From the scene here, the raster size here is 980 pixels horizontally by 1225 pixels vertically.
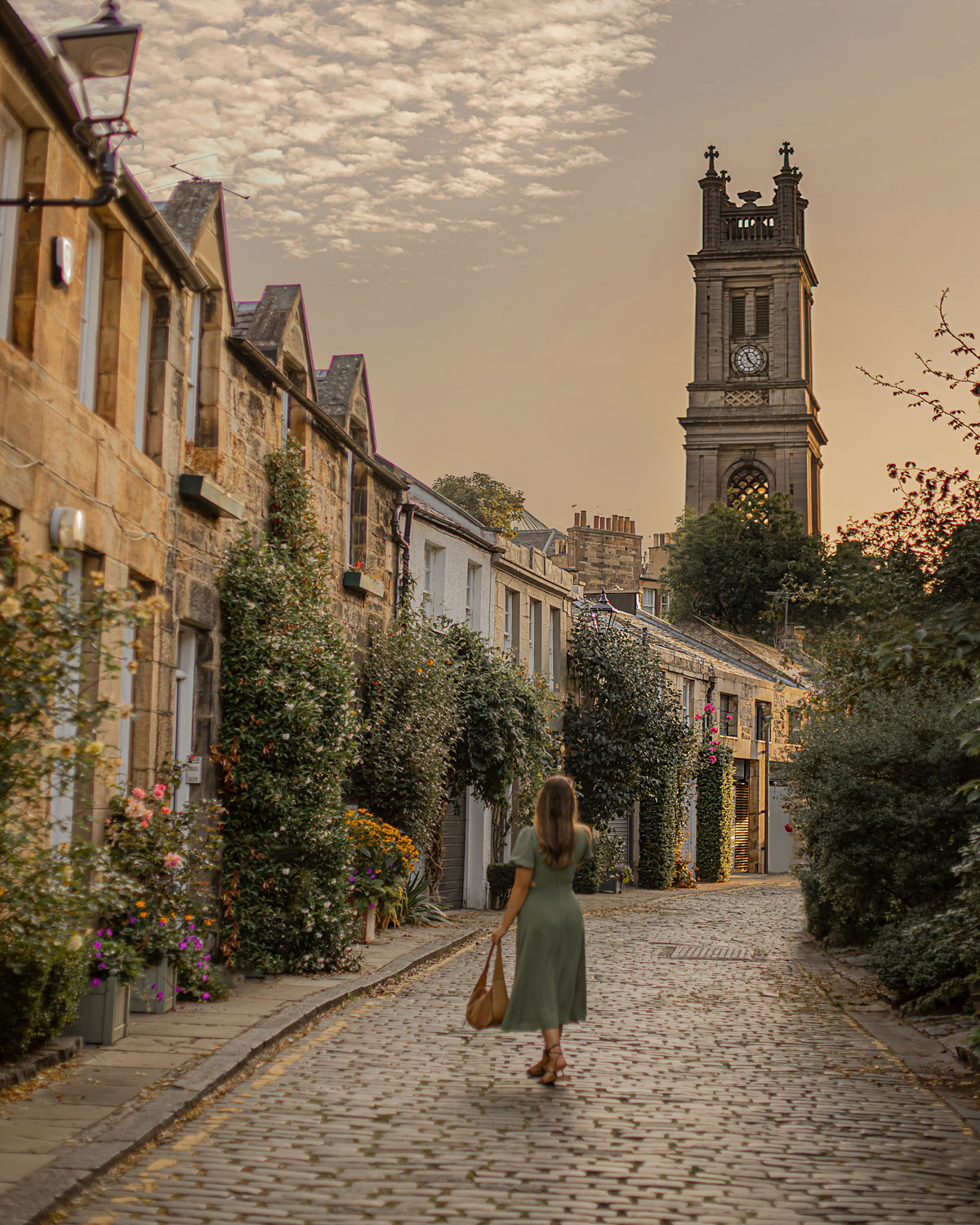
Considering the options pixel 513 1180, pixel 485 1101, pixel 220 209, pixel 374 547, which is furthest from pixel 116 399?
pixel 374 547

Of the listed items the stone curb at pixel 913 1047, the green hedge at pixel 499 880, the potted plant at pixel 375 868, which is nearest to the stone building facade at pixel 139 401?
the potted plant at pixel 375 868

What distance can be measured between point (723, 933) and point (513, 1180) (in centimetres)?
1444

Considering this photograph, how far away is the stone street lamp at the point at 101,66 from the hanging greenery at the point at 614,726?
75.0 feet

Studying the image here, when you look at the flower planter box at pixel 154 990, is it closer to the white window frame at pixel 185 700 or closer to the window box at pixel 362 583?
the white window frame at pixel 185 700

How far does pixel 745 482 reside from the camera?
77.2 metres

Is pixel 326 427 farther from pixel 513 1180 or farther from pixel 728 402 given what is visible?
pixel 728 402

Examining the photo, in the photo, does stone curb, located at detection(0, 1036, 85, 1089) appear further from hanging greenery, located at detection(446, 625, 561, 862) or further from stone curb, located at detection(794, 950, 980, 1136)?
hanging greenery, located at detection(446, 625, 561, 862)

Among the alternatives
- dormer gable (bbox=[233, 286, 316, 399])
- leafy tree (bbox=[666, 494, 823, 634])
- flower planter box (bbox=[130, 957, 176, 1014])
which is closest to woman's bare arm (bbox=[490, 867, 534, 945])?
flower planter box (bbox=[130, 957, 176, 1014])

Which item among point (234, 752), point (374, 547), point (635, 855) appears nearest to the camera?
point (234, 752)

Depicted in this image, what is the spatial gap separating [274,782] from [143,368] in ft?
12.7

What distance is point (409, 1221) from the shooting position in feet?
18.3

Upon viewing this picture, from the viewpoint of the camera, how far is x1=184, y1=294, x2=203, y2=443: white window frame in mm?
12523

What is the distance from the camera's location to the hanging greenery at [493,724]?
21484 millimetres

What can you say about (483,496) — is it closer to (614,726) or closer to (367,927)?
(614,726)
